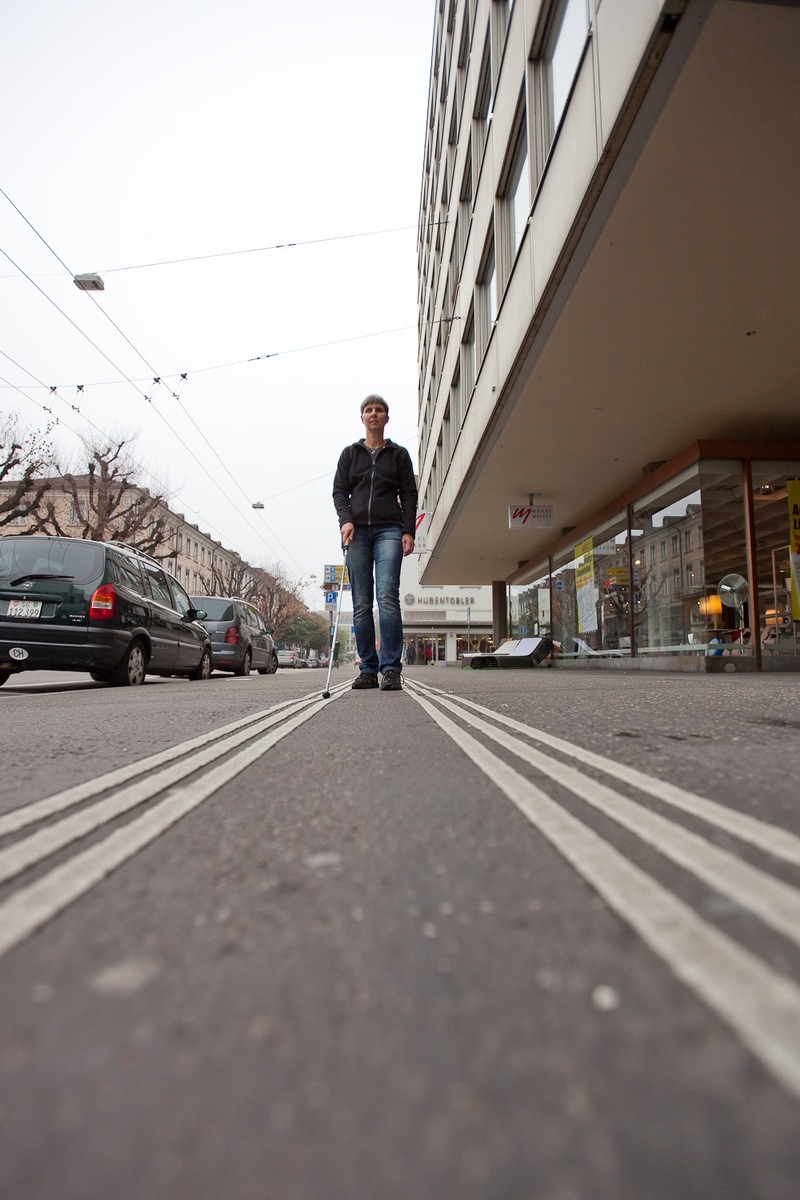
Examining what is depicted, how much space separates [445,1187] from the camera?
0.39 meters

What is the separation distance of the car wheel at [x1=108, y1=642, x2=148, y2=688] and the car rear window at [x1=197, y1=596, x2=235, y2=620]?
582cm

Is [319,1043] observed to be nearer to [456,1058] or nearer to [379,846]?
[456,1058]

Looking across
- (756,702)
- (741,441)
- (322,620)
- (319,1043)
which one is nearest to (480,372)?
(741,441)

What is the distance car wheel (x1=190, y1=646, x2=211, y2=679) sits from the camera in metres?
10.5

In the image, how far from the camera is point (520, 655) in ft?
56.2

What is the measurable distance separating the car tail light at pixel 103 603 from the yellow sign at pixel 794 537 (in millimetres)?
9989

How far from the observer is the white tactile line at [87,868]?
770 millimetres

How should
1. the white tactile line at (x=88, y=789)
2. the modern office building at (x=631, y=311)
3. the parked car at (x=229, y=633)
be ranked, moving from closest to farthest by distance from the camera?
the white tactile line at (x=88, y=789) < the modern office building at (x=631, y=311) < the parked car at (x=229, y=633)

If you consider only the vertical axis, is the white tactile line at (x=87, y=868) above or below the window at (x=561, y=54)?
below

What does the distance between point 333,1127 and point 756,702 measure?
12.4 feet

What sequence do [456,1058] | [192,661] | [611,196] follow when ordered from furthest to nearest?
[192,661] < [611,196] < [456,1058]

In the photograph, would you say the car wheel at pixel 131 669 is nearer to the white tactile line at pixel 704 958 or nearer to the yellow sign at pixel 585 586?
the white tactile line at pixel 704 958

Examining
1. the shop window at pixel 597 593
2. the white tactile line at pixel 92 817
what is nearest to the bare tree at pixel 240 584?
the shop window at pixel 597 593

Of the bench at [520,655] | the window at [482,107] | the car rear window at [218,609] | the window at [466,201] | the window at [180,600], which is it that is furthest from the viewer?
the bench at [520,655]
